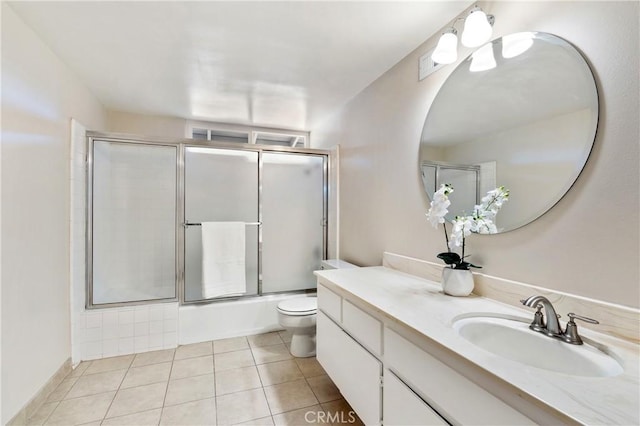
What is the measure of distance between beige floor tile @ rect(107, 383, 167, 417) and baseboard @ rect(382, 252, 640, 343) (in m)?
1.87

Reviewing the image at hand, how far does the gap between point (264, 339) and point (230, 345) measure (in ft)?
1.01

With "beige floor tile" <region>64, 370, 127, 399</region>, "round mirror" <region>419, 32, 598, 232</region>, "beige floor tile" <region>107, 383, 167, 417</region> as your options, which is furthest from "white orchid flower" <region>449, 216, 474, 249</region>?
"beige floor tile" <region>64, 370, 127, 399</region>

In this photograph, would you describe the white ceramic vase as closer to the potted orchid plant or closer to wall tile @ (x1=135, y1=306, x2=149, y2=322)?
the potted orchid plant

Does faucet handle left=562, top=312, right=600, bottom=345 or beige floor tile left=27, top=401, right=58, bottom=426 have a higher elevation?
faucet handle left=562, top=312, right=600, bottom=345

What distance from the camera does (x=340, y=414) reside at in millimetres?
1695

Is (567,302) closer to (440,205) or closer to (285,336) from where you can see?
(440,205)

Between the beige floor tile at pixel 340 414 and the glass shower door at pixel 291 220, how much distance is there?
1427 mm

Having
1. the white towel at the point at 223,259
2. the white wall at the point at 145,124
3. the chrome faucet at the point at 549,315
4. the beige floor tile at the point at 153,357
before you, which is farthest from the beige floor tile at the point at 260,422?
the white wall at the point at 145,124

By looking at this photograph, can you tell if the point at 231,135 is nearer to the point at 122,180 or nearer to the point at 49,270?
the point at 122,180

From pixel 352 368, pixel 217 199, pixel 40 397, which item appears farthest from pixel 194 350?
pixel 352 368

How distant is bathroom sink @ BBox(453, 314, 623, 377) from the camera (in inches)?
33.8

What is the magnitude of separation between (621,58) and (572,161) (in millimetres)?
349

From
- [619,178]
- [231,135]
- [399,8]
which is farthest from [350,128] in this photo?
[619,178]

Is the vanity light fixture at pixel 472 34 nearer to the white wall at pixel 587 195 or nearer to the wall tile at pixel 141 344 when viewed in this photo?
the white wall at pixel 587 195
